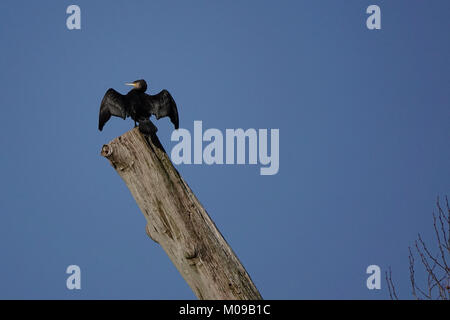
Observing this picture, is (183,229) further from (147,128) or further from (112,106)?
(112,106)

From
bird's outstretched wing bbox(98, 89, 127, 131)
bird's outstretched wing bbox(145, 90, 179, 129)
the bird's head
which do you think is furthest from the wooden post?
the bird's head

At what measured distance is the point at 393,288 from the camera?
583 cm

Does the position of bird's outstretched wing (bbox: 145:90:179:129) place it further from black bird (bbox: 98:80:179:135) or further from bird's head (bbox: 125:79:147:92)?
bird's head (bbox: 125:79:147:92)

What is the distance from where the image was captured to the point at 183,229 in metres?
3.35

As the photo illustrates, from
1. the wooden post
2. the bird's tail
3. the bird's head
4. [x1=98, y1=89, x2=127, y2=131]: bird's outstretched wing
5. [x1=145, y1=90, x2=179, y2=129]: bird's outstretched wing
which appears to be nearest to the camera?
the wooden post

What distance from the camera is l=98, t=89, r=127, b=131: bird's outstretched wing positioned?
5673 mm

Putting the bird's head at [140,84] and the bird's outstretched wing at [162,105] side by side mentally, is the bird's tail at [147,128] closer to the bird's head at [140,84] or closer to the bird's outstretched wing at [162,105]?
the bird's outstretched wing at [162,105]

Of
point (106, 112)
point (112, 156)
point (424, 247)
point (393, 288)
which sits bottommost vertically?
point (393, 288)

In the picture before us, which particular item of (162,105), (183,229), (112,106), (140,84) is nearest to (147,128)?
(183,229)

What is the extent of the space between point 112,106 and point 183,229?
2.75 meters

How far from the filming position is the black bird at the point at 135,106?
569 centimetres
